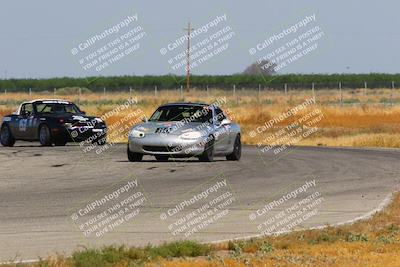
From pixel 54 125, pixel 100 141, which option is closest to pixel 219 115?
pixel 100 141

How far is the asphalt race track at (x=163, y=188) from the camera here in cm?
1277

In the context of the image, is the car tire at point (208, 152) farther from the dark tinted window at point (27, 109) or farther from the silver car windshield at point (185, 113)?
the dark tinted window at point (27, 109)

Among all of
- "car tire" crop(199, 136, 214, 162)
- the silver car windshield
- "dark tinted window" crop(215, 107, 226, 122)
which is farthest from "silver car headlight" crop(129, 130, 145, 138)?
"dark tinted window" crop(215, 107, 226, 122)

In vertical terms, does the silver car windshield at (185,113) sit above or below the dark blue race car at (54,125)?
above

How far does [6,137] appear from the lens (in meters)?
34.5

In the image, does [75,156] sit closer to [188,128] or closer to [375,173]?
[188,128]

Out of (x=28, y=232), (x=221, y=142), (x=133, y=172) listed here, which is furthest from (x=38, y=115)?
(x=28, y=232)

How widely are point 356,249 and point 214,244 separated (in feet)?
4.94

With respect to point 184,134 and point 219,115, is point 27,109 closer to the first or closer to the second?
point 219,115

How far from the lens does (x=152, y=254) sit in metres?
10.7

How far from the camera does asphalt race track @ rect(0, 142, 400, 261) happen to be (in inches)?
503

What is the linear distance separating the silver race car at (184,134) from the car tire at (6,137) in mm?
9367

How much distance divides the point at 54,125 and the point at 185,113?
8000mm

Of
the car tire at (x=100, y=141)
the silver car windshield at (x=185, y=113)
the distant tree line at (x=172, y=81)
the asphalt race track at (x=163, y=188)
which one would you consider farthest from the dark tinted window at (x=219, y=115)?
the distant tree line at (x=172, y=81)
